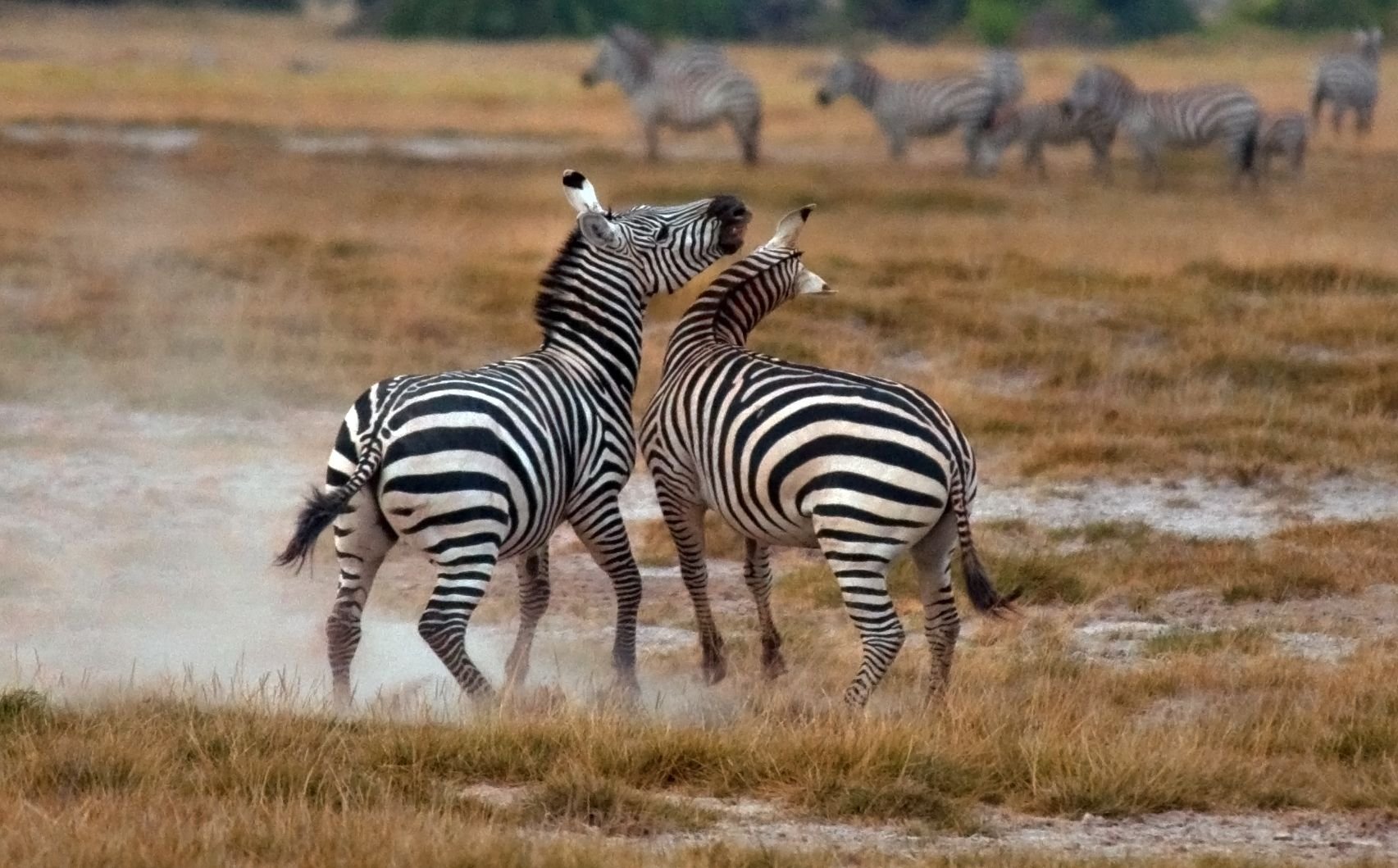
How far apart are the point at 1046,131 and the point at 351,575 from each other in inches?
753

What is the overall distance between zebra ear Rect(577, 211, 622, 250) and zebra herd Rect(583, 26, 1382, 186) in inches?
669

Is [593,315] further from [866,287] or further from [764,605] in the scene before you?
[866,287]

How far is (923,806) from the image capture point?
4.79 metres

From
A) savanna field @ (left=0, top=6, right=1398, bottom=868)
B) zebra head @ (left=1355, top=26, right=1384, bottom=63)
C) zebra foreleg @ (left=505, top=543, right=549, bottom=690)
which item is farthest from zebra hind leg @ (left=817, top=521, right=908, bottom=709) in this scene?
zebra head @ (left=1355, top=26, right=1384, bottom=63)

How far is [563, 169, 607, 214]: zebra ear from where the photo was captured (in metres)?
6.74

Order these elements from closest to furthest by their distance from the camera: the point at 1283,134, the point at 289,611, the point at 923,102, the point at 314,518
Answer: the point at 314,518 → the point at 289,611 → the point at 1283,134 → the point at 923,102

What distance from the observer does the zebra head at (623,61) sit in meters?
27.2

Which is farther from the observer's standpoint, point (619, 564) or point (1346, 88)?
point (1346, 88)

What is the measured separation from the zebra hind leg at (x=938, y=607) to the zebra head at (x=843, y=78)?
856 inches

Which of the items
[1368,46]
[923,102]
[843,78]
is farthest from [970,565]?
[1368,46]

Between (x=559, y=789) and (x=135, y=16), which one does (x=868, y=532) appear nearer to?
(x=559, y=789)

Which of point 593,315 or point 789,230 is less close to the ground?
point 789,230

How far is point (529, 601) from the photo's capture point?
262 inches

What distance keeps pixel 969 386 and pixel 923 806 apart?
6761 millimetres
